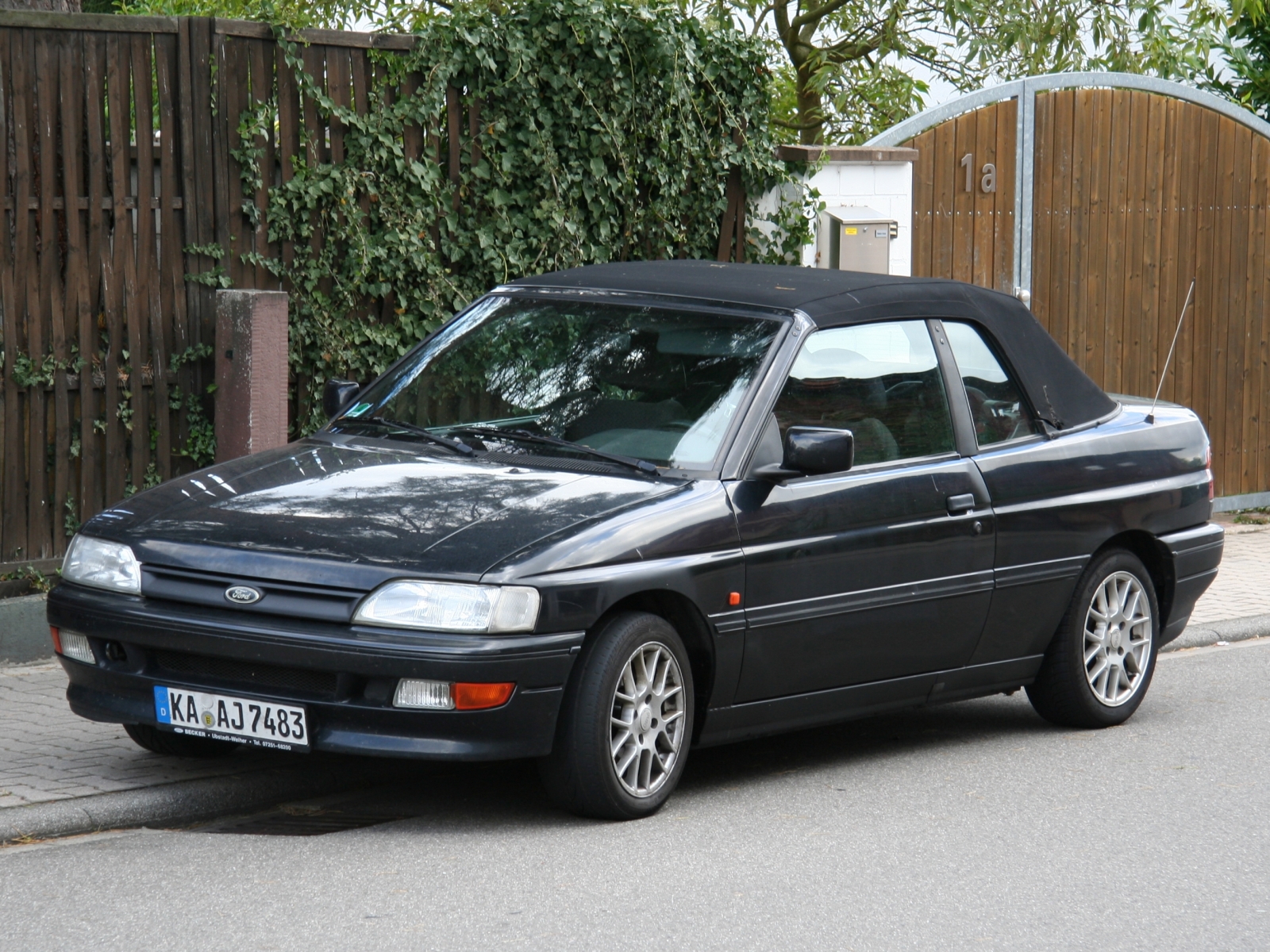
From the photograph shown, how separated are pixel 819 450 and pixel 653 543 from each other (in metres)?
0.69

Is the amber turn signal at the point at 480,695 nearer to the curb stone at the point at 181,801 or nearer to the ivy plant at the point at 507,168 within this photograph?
the curb stone at the point at 181,801

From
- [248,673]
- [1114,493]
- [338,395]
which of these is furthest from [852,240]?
[248,673]

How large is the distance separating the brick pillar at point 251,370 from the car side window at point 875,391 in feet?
9.95

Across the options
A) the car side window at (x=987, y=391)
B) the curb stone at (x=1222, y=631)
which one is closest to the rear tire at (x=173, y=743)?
the car side window at (x=987, y=391)

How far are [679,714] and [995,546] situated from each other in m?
1.63

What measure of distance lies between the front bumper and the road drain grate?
55 cm

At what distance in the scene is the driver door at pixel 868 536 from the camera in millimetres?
6082

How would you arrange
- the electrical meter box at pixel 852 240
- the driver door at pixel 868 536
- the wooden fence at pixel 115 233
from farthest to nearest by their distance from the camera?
the electrical meter box at pixel 852 240 → the wooden fence at pixel 115 233 → the driver door at pixel 868 536

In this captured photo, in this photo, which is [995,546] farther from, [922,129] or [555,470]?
[922,129]

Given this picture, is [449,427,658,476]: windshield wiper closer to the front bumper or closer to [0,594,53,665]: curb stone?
Answer: the front bumper

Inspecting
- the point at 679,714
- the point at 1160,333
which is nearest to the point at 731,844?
the point at 679,714

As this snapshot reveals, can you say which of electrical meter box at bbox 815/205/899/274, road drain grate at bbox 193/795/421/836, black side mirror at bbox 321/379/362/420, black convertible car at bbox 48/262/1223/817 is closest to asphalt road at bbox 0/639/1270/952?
road drain grate at bbox 193/795/421/836

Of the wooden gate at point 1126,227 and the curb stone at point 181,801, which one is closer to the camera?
the curb stone at point 181,801

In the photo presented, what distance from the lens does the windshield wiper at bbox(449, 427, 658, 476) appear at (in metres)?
6.06
